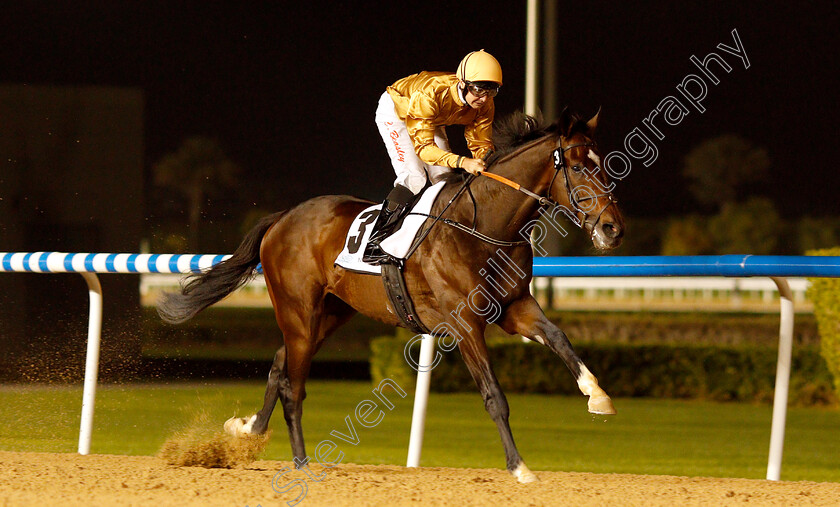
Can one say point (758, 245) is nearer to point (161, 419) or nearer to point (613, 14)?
point (613, 14)

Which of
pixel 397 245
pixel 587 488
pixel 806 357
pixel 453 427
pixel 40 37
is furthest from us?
pixel 40 37

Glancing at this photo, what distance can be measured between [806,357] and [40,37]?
A: 36.6 ft

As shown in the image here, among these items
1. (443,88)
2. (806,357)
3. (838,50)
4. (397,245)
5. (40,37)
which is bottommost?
(397,245)

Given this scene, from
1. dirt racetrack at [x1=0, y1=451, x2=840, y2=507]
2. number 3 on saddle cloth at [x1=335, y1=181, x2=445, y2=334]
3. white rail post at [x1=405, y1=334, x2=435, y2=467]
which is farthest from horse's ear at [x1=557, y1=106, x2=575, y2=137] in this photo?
dirt racetrack at [x1=0, y1=451, x2=840, y2=507]

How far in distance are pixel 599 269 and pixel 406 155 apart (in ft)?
2.88

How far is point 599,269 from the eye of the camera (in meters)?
4.13

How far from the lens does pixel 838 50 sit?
32.8 meters

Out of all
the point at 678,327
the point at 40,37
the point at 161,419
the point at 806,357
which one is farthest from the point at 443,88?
the point at 40,37

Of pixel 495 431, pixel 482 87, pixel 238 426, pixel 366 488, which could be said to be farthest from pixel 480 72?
pixel 495 431

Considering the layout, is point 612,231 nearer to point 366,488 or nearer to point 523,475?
point 523,475

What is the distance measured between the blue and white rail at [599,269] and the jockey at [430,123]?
555 mm

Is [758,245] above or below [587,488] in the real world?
above

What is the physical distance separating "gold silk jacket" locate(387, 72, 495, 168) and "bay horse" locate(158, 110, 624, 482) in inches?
6.0

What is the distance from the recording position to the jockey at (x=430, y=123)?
3848 mm
